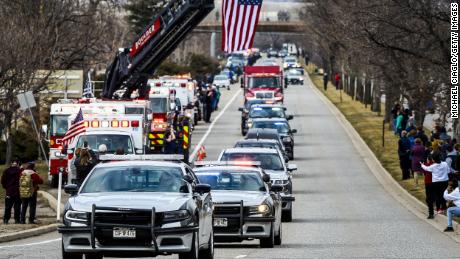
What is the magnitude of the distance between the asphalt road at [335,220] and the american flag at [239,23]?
16.1ft

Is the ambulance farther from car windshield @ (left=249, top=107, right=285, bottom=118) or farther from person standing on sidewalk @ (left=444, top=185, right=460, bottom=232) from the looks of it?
car windshield @ (left=249, top=107, right=285, bottom=118)

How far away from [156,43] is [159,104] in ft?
32.8

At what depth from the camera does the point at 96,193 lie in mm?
18562

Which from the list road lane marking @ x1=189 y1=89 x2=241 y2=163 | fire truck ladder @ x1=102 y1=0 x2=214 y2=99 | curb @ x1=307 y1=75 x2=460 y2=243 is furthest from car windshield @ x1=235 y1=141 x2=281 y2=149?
road lane marking @ x1=189 y1=89 x2=241 y2=163

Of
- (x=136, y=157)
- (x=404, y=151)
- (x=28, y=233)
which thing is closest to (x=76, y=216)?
(x=136, y=157)

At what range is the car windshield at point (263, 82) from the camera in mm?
79750

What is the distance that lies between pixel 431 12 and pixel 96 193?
19390 millimetres

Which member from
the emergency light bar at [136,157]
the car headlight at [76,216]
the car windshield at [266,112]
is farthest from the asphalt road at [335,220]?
the car headlight at [76,216]

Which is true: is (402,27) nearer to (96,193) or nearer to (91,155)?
(91,155)

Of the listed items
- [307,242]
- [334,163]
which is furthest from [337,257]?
[334,163]

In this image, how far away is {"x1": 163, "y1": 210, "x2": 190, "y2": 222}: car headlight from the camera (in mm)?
17750


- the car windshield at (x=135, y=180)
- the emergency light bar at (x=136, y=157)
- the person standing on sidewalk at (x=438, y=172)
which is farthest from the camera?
the person standing on sidewalk at (x=438, y=172)

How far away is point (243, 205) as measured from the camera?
2341 centimetres

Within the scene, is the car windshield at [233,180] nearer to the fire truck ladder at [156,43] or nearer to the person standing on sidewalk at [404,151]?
the person standing on sidewalk at [404,151]
